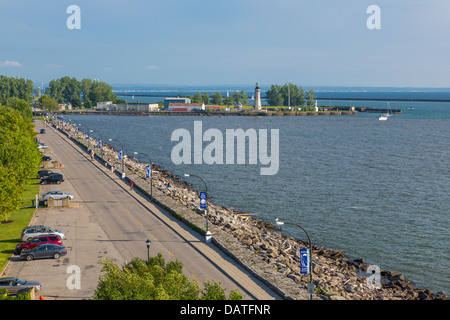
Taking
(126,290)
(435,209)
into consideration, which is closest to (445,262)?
(435,209)

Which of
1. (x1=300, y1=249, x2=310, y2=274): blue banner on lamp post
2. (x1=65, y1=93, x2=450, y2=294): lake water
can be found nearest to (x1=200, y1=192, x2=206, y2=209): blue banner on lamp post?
(x1=65, y1=93, x2=450, y2=294): lake water

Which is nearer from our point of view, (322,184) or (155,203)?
(155,203)

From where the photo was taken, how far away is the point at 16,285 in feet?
93.4

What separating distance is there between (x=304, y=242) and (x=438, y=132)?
141 metres

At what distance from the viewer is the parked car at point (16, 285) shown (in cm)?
2817

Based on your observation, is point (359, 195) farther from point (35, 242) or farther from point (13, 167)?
point (35, 242)

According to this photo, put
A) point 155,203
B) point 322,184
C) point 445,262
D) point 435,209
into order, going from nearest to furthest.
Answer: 1. point 445,262
2. point 155,203
3. point 435,209
4. point 322,184

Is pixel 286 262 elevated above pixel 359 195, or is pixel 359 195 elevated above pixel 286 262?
pixel 359 195

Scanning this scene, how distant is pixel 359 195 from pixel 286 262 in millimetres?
33885

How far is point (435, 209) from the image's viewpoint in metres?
60.1

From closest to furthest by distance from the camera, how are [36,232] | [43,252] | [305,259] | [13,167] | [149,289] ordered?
[149,289], [305,259], [43,252], [36,232], [13,167]

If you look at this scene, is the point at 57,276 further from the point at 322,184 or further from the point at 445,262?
the point at 322,184

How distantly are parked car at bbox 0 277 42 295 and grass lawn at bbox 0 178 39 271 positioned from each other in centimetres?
475

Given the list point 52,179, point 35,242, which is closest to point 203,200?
point 35,242
